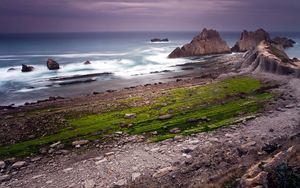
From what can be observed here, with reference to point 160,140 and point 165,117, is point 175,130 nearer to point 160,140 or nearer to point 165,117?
point 160,140

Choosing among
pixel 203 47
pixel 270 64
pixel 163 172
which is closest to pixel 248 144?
pixel 163 172

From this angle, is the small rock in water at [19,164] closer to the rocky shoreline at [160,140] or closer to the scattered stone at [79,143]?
the rocky shoreline at [160,140]

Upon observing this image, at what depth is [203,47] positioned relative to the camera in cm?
9750

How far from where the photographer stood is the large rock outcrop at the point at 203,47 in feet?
308

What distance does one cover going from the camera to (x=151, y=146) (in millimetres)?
24234

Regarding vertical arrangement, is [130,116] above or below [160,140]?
above

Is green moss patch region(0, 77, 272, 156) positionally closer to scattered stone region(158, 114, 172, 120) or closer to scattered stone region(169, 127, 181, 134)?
scattered stone region(169, 127, 181, 134)

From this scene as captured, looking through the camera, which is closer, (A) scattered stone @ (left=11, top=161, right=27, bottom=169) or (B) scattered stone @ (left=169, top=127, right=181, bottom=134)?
(A) scattered stone @ (left=11, top=161, right=27, bottom=169)

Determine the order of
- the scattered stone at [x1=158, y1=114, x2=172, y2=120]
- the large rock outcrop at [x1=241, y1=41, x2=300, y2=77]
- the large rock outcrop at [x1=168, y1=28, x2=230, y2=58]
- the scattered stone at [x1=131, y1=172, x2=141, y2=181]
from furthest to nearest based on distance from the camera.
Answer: the large rock outcrop at [x1=168, y1=28, x2=230, y2=58], the large rock outcrop at [x1=241, y1=41, x2=300, y2=77], the scattered stone at [x1=158, y1=114, x2=172, y2=120], the scattered stone at [x1=131, y1=172, x2=141, y2=181]

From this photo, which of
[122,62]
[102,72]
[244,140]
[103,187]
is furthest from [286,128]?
[122,62]

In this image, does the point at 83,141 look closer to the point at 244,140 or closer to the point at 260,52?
the point at 244,140

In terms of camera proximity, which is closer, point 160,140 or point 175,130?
point 160,140

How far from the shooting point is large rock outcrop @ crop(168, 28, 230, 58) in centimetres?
9375

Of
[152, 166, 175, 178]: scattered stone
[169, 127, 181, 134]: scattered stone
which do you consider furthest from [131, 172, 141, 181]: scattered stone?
[169, 127, 181, 134]: scattered stone
